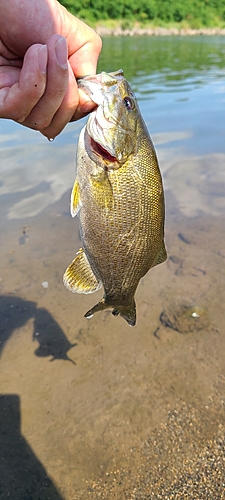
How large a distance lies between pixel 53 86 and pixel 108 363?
3092 mm

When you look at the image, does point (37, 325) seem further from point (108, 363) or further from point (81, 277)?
point (81, 277)

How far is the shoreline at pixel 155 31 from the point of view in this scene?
46.2 m

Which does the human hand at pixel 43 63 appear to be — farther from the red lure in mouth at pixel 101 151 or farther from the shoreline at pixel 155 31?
the shoreline at pixel 155 31

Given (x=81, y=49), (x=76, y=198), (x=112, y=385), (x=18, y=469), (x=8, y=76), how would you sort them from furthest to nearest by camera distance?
(x=112, y=385) → (x=18, y=469) → (x=81, y=49) → (x=8, y=76) → (x=76, y=198)

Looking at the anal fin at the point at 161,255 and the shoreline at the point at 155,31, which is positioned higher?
the anal fin at the point at 161,255

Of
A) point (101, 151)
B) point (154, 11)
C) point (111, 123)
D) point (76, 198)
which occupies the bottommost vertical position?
point (154, 11)

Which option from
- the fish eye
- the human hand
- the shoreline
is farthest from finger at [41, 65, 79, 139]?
the shoreline

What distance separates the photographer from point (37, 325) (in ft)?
15.9

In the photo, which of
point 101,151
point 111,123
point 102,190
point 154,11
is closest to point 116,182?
point 102,190

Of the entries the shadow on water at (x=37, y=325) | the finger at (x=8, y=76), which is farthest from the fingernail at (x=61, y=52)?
the shadow on water at (x=37, y=325)

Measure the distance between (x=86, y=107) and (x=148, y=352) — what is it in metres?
2.94

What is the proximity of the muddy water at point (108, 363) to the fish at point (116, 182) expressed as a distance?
2093 mm

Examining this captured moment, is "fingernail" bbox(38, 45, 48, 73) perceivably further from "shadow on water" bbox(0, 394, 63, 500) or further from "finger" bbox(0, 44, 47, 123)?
"shadow on water" bbox(0, 394, 63, 500)

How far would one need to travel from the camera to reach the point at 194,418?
3.73m
